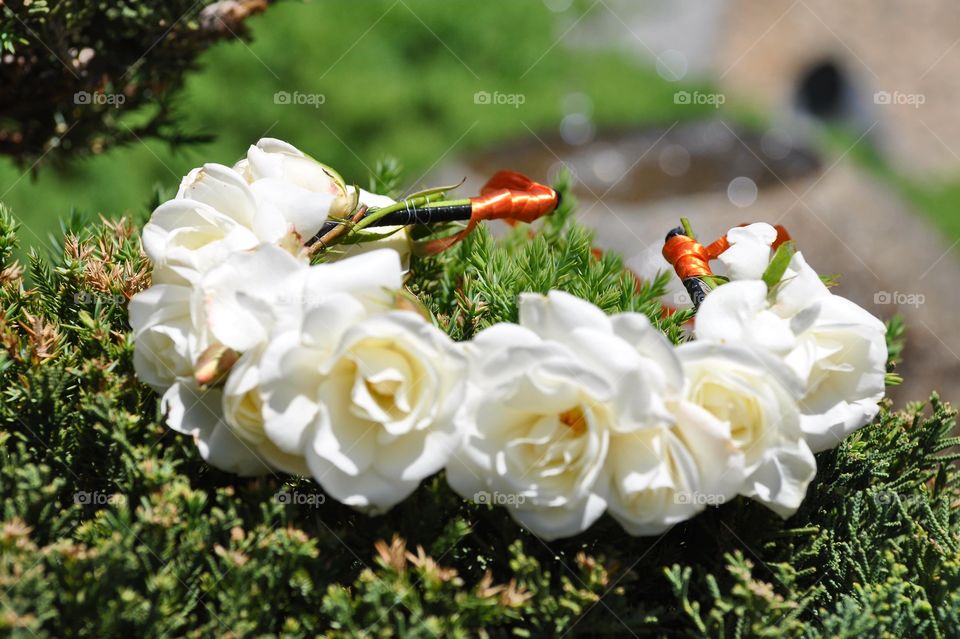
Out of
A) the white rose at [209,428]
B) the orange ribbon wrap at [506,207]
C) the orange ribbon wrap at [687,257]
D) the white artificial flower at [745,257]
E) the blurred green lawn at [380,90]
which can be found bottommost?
the blurred green lawn at [380,90]

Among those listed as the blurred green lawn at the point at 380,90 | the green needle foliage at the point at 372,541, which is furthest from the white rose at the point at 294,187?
the blurred green lawn at the point at 380,90

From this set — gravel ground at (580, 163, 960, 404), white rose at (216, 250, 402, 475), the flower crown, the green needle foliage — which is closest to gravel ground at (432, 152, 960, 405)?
gravel ground at (580, 163, 960, 404)

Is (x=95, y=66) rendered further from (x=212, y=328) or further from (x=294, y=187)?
(x=212, y=328)

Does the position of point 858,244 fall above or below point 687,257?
below

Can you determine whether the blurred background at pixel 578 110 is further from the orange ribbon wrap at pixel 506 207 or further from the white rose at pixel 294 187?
the orange ribbon wrap at pixel 506 207

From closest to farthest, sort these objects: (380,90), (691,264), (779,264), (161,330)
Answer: (161,330)
(779,264)
(691,264)
(380,90)

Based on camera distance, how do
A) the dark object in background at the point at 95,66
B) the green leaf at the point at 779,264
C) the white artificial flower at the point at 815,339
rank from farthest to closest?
the dark object in background at the point at 95,66, the green leaf at the point at 779,264, the white artificial flower at the point at 815,339

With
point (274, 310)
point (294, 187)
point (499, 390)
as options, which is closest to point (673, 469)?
point (499, 390)

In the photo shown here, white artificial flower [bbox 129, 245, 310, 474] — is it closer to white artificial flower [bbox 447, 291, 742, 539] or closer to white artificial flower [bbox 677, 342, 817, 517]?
white artificial flower [bbox 447, 291, 742, 539]
